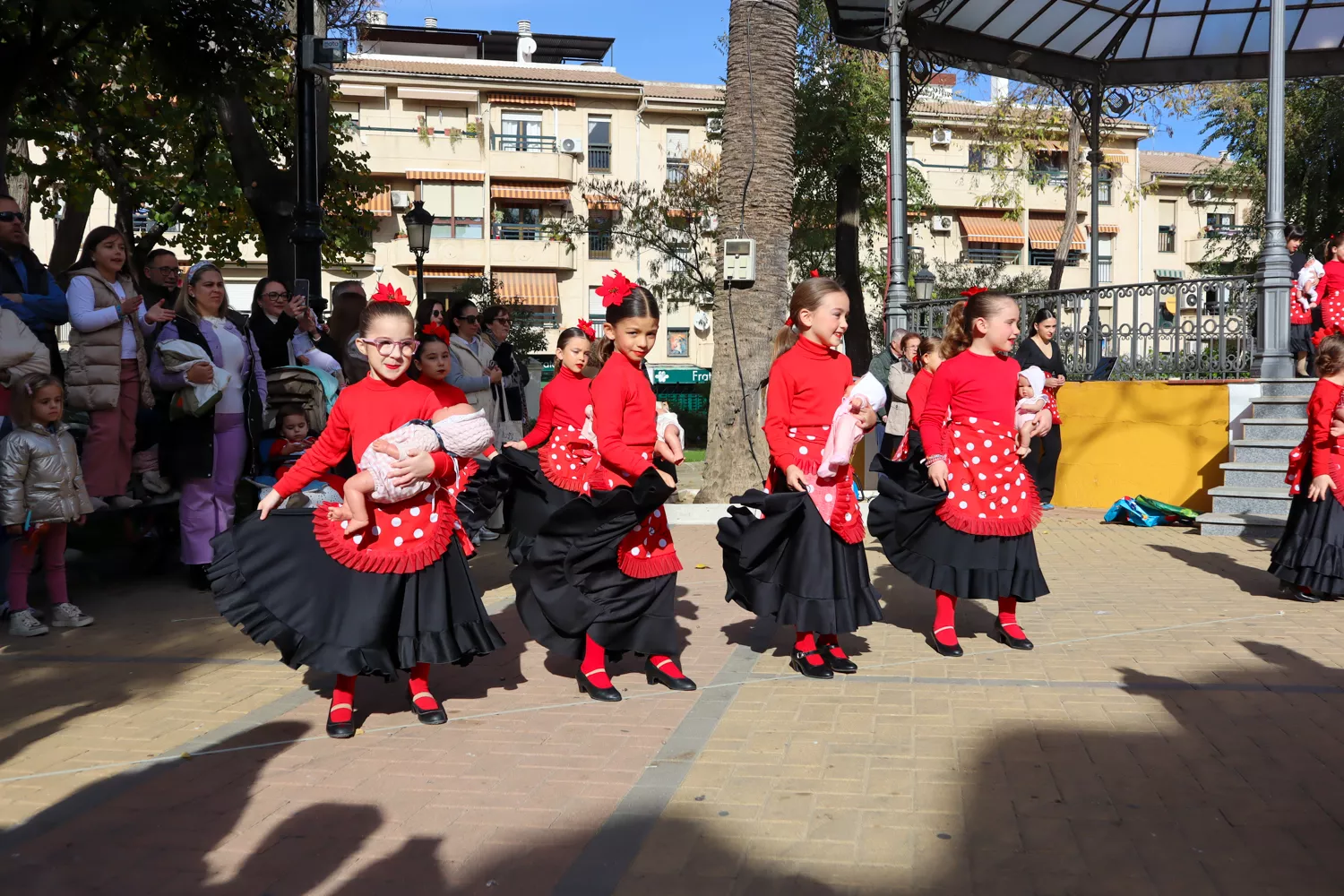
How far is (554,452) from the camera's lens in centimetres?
795

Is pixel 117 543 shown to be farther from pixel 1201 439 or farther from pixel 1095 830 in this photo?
pixel 1201 439

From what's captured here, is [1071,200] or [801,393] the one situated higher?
[1071,200]

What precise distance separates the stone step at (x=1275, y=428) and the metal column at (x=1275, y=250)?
59 centimetres

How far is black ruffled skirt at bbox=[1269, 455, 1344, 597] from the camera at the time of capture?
768 centimetres

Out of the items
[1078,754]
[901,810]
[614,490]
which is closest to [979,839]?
[901,810]

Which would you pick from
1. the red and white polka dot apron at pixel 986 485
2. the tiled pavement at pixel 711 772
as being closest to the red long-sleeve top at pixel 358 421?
the tiled pavement at pixel 711 772

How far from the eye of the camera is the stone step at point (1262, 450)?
37.4 feet

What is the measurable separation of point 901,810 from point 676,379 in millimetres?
46527

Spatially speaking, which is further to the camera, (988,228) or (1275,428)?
(988,228)

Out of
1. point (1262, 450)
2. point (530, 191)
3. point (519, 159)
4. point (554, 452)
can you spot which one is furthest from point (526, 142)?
point (554, 452)

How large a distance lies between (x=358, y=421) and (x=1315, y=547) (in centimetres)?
624

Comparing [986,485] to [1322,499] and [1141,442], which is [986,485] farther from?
[1141,442]

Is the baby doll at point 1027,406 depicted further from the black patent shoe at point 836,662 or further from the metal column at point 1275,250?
the metal column at point 1275,250

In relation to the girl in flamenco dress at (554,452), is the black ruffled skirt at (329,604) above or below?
below
